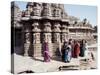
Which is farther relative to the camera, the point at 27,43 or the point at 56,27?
the point at 56,27

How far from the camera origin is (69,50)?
239 centimetres

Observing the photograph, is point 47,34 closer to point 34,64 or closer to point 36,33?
point 36,33

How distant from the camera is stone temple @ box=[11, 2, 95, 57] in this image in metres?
2.12

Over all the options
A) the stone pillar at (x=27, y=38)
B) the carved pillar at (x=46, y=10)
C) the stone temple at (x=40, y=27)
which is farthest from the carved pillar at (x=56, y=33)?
the stone pillar at (x=27, y=38)

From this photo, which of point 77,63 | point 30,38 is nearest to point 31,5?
point 30,38

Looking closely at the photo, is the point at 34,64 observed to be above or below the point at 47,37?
below

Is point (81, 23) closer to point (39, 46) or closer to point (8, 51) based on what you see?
point (39, 46)

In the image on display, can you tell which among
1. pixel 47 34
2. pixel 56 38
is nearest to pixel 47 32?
pixel 47 34

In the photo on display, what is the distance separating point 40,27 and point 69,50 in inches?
16.6

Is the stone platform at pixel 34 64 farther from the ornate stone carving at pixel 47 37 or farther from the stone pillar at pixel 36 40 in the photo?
the ornate stone carving at pixel 47 37

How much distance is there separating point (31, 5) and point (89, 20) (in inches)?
28.8

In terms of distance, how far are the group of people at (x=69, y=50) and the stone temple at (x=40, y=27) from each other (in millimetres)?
44

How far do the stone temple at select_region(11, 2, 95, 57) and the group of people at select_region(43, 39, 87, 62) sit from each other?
1.7 inches

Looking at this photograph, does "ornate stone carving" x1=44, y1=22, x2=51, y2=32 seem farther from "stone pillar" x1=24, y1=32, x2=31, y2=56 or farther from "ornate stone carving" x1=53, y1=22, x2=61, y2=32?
"stone pillar" x1=24, y1=32, x2=31, y2=56
